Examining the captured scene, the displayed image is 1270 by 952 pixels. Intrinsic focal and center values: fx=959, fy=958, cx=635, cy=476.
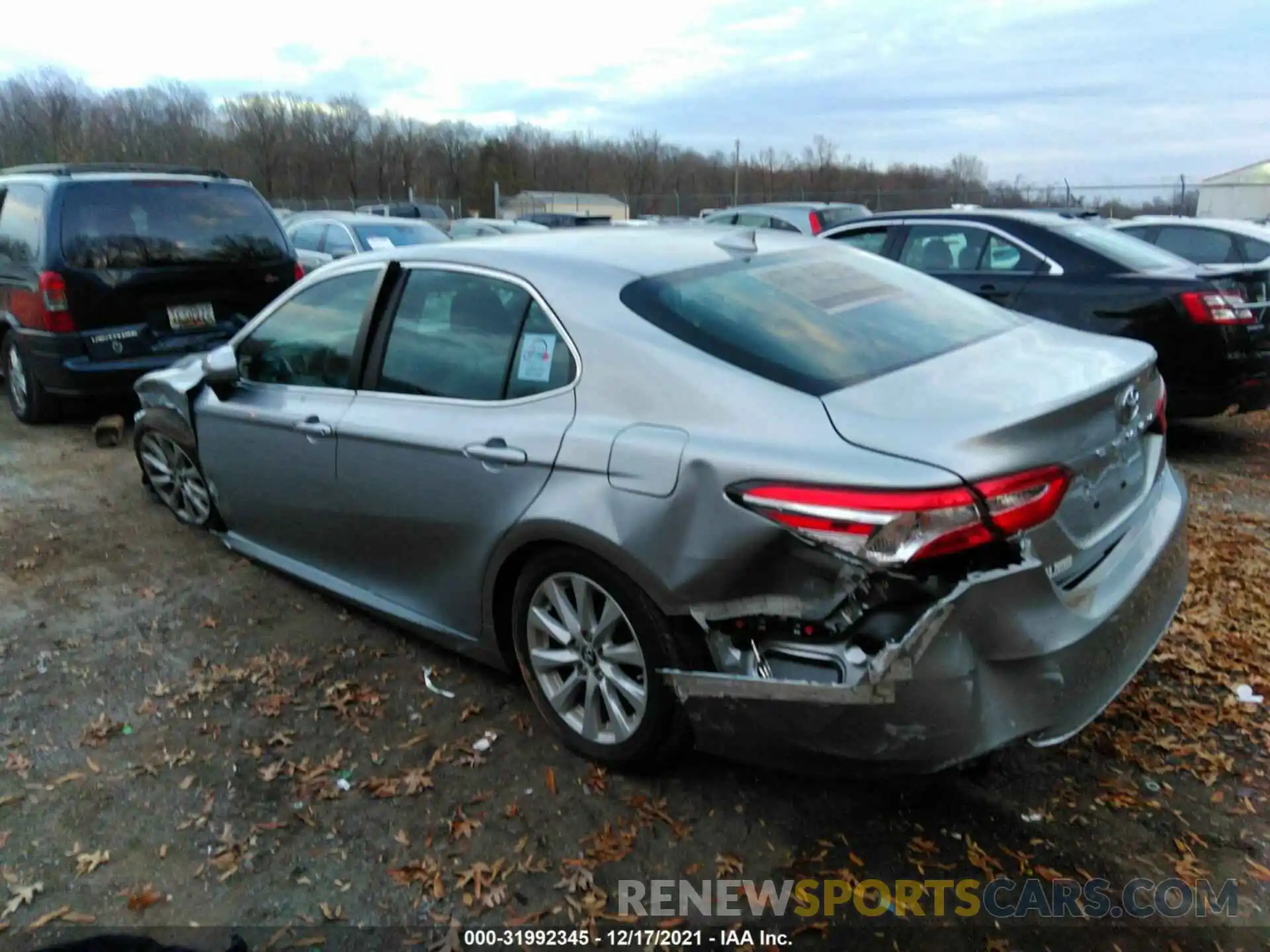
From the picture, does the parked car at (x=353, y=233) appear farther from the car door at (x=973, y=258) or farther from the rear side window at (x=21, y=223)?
the car door at (x=973, y=258)

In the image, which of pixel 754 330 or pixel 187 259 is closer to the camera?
pixel 754 330

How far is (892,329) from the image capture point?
3127mm

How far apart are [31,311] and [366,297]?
4.63 meters

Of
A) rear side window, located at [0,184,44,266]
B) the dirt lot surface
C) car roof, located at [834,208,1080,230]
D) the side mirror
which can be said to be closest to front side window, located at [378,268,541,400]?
A: the side mirror

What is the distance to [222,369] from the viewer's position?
4.28 m

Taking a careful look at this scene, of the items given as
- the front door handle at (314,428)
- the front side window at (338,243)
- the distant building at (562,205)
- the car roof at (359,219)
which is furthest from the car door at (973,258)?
the distant building at (562,205)

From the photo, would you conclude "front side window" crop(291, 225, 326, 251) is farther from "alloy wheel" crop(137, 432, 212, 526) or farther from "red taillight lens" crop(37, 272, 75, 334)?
"alloy wheel" crop(137, 432, 212, 526)

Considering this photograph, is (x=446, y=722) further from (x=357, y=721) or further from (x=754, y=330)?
(x=754, y=330)

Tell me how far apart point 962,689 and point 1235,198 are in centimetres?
3749

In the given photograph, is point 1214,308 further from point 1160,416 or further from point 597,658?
point 597,658

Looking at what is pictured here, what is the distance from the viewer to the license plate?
282 inches

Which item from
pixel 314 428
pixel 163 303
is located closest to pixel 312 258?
pixel 163 303

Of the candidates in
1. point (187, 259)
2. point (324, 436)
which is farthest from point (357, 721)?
point (187, 259)

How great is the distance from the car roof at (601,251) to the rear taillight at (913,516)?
44.8 inches
